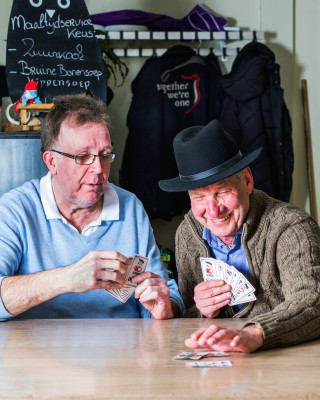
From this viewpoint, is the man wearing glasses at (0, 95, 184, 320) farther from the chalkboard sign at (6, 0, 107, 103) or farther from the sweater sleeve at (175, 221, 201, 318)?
the chalkboard sign at (6, 0, 107, 103)

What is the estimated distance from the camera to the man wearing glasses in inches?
99.1

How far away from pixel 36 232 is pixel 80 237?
0.18 m

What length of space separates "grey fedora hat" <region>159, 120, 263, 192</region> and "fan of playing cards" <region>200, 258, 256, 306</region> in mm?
303

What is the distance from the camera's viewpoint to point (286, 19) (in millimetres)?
5258

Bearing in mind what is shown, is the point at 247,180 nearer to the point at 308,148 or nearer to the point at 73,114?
the point at 73,114

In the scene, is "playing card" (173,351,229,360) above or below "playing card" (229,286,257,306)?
above

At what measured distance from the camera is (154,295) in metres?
2.31

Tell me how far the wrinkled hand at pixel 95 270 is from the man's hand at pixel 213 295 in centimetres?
30

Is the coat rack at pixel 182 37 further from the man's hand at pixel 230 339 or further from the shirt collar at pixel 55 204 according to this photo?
the man's hand at pixel 230 339

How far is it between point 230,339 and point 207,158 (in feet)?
2.49

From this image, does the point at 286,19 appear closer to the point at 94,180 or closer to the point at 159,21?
the point at 159,21

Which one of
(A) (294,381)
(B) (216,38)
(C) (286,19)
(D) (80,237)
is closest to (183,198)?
(B) (216,38)

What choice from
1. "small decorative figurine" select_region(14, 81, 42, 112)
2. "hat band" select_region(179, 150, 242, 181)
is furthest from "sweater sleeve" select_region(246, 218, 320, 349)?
"small decorative figurine" select_region(14, 81, 42, 112)

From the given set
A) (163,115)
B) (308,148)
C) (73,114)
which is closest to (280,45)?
(308,148)
